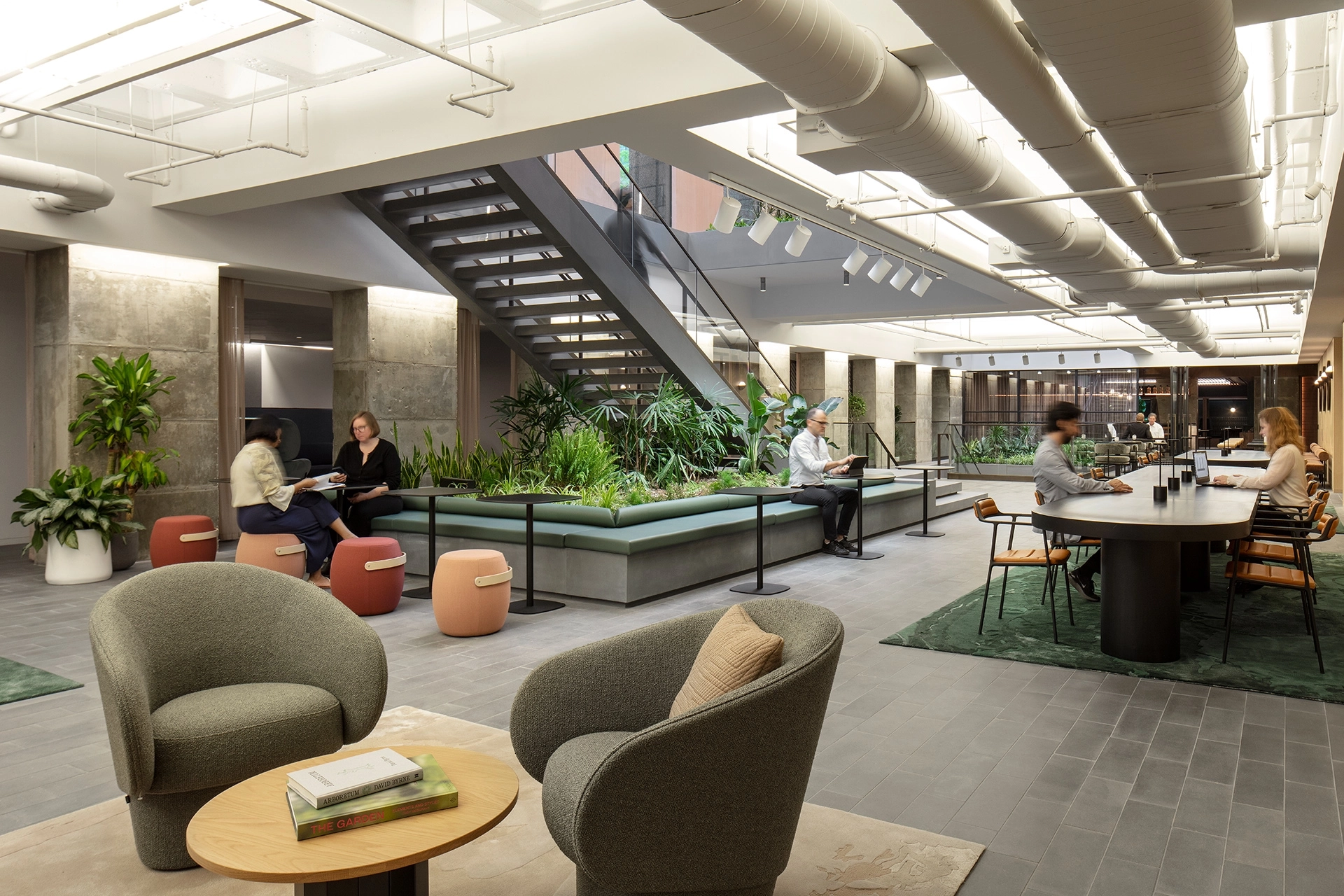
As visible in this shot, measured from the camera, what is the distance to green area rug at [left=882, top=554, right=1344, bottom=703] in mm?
4566

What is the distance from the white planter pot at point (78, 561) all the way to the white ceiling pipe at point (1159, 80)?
7.50 meters

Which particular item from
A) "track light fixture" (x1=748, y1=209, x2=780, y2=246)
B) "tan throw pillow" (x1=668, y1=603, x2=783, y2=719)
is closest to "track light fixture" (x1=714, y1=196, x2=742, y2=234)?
"track light fixture" (x1=748, y1=209, x2=780, y2=246)

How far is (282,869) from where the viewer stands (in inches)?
68.8

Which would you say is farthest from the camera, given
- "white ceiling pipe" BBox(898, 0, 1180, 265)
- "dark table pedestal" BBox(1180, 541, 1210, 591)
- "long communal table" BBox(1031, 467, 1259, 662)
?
"dark table pedestal" BBox(1180, 541, 1210, 591)

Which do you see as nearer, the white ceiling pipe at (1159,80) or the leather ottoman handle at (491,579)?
the white ceiling pipe at (1159,80)

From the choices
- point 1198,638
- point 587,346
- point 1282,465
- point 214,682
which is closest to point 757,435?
point 587,346

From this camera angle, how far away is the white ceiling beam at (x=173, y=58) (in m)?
4.84

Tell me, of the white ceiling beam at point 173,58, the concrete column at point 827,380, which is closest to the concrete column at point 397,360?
the white ceiling beam at point 173,58

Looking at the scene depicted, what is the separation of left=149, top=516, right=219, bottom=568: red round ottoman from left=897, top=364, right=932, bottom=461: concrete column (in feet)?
55.8

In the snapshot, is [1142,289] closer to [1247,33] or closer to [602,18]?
[1247,33]

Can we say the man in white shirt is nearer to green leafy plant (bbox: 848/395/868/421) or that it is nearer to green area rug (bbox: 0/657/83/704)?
green area rug (bbox: 0/657/83/704)

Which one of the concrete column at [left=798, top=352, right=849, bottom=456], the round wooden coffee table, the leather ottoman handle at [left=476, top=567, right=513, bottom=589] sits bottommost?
the leather ottoman handle at [left=476, top=567, right=513, bottom=589]

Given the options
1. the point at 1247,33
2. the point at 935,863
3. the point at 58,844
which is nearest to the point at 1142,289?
the point at 1247,33

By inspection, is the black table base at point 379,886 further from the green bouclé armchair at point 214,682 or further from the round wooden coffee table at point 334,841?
the green bouclé armchair at point 214,682
